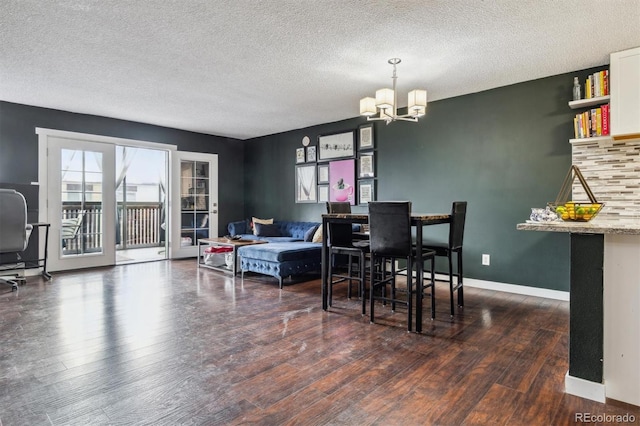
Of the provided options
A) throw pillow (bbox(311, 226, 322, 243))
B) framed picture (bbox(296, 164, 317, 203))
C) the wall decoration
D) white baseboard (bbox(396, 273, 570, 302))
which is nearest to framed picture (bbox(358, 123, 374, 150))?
the wall decoration

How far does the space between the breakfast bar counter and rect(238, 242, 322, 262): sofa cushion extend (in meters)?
3.07

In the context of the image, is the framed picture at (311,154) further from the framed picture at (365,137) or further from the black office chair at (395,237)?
the black office chair at (395,237)

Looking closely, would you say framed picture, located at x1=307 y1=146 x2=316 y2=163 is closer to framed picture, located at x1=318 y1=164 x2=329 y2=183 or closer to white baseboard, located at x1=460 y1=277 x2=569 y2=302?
framed picture, located at x1=318 y1=164 x2=329 y2=183

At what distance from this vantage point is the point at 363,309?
10.5ft

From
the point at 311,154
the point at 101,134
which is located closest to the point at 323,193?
the point at 311,154

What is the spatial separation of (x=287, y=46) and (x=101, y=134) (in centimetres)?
410

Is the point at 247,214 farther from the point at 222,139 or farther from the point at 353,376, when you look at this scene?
the point at 353,376

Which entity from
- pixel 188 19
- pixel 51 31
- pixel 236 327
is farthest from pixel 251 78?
Answer: pixel 236 327

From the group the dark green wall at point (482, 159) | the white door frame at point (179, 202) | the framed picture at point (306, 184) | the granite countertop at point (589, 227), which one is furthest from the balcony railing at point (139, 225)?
the granite countertop at point (589, 227)

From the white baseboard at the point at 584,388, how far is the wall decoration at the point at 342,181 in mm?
3990

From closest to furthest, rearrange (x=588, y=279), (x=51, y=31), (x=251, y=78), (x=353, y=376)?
(x=588, y=279) → (x=353, y=376) → (x=51, y=31) → (x=251, y=78)

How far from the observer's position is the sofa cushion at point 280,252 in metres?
4.40

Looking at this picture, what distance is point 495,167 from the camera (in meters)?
4.25

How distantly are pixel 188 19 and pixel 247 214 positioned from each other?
528cm
